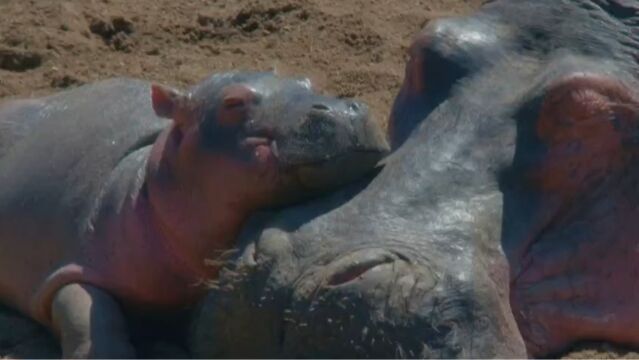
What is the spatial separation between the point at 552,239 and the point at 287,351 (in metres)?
0.57

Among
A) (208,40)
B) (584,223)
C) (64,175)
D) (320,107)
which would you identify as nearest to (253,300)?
(320,107)

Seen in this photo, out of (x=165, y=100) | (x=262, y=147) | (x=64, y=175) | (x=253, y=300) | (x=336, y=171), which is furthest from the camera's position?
(x=64, y=175)

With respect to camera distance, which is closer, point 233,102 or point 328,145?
point 328,145

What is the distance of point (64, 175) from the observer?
4.20m

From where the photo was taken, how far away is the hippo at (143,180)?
3414mm

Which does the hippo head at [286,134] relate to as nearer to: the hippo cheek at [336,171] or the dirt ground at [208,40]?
the hippo cheek at [336,171]

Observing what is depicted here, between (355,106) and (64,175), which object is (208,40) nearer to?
(64,175)

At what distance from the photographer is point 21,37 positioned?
5.96m

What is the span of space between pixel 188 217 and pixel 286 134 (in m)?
0.31

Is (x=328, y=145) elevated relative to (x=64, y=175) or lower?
elevated

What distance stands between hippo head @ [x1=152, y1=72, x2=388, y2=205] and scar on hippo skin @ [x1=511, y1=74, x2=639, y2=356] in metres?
0.33

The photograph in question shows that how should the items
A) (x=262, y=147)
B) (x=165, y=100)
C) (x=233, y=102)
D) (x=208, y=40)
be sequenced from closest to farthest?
(x=262, y=147) < (x=233, y=102) < (x=165, y=100) < (x=208, y=40)

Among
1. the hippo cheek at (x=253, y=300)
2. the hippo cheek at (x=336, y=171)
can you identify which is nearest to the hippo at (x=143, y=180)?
the hippo cheek at (x=336, y=171)

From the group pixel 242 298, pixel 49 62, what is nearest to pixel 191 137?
pixel 242 298
